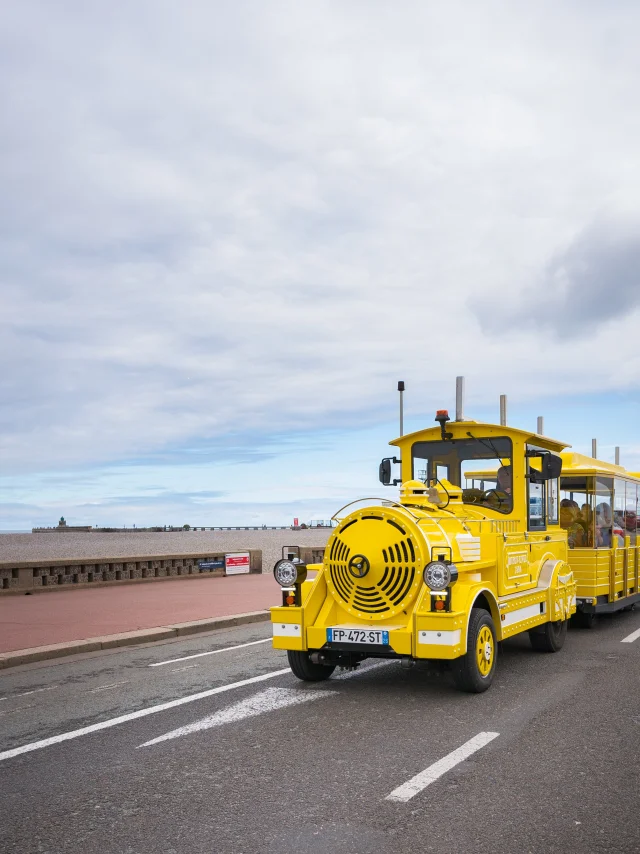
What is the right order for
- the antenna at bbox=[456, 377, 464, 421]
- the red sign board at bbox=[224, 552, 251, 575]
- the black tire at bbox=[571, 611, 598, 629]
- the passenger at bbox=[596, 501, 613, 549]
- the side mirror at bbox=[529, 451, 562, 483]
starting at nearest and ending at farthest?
the side mirror at bbox=[529, 451, 562, 483], the antenna at bbox=[456, 377, 464, 421], the black tire at bbox=[571, 611, 598, 629], the passenger at bbox=[596, 501, 613, 549], the red sign board at bbox=[224, 552, 251, 575]

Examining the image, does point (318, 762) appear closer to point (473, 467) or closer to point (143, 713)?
point (143, 713)

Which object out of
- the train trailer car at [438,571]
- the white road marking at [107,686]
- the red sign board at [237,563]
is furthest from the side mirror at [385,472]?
the red sign board at [237,563]

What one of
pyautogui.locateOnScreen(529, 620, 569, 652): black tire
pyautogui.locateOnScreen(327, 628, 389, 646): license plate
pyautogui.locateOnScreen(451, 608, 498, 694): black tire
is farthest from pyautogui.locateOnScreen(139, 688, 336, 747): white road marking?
pyautogui.locateOnScreen(529, 620, 569, 652): black tire

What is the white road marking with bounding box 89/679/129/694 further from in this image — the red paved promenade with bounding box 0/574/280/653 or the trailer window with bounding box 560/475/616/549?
the trailer window with bounding box 560/475/616/549

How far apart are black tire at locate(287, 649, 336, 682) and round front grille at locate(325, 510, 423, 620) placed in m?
0.72

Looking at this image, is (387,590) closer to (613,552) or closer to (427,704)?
(427,704)

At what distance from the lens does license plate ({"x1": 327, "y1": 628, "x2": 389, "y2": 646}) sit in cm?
742

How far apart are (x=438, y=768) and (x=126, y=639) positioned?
696 centimetres

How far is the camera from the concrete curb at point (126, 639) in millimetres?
9961

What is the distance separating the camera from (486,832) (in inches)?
168

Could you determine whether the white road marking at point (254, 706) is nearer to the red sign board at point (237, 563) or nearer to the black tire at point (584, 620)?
the black tire at point (584, 620)

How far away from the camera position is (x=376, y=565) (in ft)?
25.3

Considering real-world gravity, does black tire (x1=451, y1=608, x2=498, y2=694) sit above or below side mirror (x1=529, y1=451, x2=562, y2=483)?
below

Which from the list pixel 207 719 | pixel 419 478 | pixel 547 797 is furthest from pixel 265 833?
pixel 419 478
